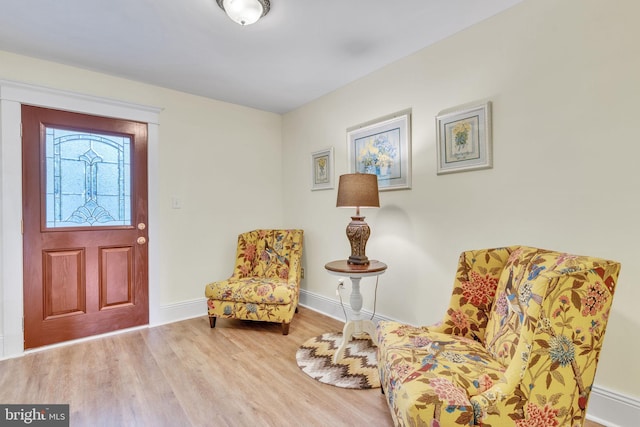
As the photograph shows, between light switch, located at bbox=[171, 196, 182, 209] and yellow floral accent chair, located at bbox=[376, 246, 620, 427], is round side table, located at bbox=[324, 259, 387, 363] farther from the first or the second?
light switch, located at bbox=[171, 196, 182, 209]

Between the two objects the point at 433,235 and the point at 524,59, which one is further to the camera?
the point at 433,235

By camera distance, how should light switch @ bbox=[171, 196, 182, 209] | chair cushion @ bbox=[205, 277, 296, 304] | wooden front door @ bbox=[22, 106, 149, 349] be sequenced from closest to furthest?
wooden front door @ bbox=[22, 106, 149, 349] < chair cushion @ bbox=[205, 277, 296, 304] < light switch @ bbox=[171, 196, 182, 209]

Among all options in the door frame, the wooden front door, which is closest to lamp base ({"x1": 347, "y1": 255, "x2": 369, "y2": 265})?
the wooden front door

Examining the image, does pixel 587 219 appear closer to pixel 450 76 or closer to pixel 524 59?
pixel 524 59

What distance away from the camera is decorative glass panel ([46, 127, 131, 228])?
2496 mm

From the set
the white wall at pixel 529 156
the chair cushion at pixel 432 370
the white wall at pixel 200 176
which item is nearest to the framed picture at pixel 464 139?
the white wall at pixel 529 156

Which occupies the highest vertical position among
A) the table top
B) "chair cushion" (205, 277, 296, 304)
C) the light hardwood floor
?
the table top

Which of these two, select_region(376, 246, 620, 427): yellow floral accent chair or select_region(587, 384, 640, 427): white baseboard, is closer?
select_region(376, 246, 620, 427): yellow floral accent chair

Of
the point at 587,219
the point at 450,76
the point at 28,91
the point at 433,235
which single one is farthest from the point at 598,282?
the point at 28,91

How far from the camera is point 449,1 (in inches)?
71.2

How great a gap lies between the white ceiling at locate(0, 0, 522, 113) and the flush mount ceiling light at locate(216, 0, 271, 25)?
2.5 inches

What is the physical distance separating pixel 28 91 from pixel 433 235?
3.25m

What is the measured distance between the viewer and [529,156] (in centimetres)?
180

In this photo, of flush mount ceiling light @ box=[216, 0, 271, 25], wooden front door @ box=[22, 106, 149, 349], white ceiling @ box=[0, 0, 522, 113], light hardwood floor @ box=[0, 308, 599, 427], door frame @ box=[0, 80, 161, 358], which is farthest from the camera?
wooden front door @ box=[22, 106, 149, 349]
